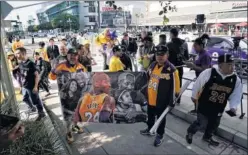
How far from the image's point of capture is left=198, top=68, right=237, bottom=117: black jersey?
3725 millimetres

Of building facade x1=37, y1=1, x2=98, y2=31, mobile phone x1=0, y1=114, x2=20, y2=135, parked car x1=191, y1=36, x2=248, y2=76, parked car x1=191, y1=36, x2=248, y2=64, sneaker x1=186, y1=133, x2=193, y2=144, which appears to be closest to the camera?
mobile phone x1=0, y1=114, x2=20, y2=135

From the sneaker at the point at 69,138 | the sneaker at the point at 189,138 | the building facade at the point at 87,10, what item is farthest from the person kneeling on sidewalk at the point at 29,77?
the sneaker at the point at 189,138

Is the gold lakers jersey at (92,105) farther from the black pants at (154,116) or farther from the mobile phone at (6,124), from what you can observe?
the mobile phone at (6,124)

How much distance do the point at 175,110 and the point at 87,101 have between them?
8.36 feet

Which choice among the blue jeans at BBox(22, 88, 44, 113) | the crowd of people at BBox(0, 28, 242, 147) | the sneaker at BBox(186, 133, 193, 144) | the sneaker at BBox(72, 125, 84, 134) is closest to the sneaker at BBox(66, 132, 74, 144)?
the crowd of people at BBox(0, 28, 242, 147)

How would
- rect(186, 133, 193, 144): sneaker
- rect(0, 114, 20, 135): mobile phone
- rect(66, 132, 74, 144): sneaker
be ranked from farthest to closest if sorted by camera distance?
rect(66, 132, 74, 144): sneaker, rect(186, 133, 193, 144): sneaker, rect(0, 114, 20, 135): mobile phone

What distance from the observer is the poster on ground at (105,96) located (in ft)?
13.5

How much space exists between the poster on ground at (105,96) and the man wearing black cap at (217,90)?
3.14 ft

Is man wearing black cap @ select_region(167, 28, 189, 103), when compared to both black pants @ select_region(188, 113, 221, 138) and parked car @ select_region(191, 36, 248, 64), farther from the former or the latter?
parked car @ select_region(191, 36, 248, 64)

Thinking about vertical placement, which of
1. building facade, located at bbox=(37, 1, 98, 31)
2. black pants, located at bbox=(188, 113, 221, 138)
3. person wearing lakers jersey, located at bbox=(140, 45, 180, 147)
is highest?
building facade, located at bbox=(37, 1, 98, 31)

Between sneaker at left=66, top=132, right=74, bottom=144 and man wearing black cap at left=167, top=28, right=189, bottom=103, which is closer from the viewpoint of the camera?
sneaker at left=66, top=132, right=74, bottom=144

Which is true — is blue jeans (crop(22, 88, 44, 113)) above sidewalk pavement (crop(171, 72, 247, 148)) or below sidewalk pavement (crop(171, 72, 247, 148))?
above

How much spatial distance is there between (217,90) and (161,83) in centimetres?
90

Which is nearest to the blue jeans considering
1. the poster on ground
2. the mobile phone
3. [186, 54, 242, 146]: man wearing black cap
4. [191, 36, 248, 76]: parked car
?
→ the poster on ground
